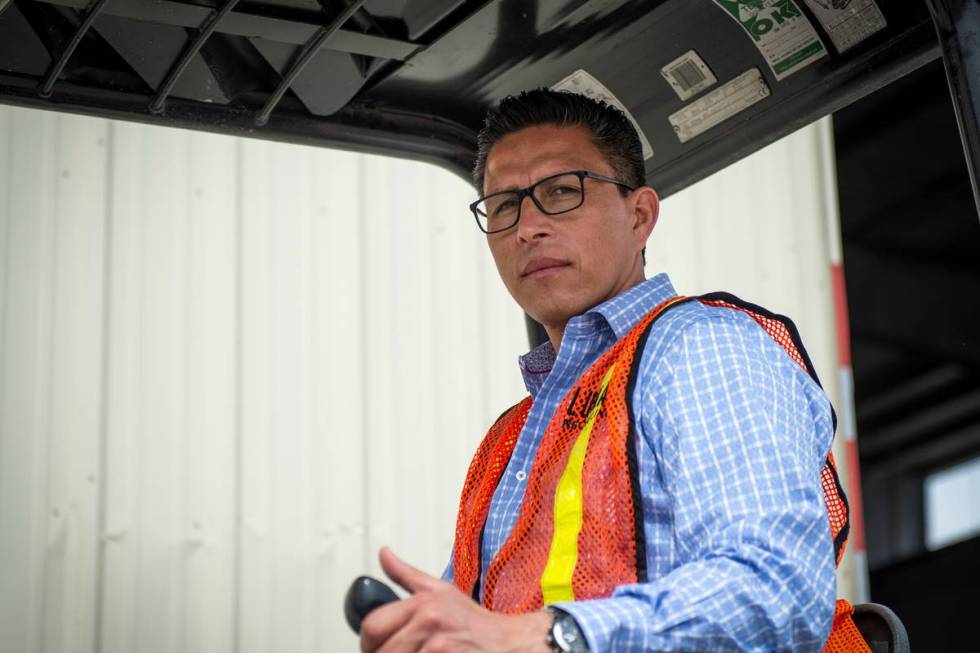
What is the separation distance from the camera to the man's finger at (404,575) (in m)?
1.51

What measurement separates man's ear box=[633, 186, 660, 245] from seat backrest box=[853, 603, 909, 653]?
2.81 ft

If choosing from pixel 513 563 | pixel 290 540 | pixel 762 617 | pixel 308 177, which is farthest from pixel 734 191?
pixel 762 617

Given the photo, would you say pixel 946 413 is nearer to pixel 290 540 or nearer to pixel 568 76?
pixel 290 540

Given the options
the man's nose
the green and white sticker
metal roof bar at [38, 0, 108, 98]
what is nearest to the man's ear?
the man's nose

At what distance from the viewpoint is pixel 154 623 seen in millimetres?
4438

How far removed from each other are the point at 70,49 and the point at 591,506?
1.18 meters

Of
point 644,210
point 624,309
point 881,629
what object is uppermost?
point 644,210

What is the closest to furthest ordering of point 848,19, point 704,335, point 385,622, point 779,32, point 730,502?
point 385,622 < point 730,502 < point 704,335 < point 848,19 < point 779,32

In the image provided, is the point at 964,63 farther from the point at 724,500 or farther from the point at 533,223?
the point at 533,223

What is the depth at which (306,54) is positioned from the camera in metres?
2.29

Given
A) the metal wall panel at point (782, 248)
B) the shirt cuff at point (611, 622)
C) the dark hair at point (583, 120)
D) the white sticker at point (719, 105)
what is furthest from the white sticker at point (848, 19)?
the metal wall panel at point (782, 248)

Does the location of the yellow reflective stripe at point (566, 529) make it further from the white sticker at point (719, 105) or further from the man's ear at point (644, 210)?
the white sticker at point (719, 105)

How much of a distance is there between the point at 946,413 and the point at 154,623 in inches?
253

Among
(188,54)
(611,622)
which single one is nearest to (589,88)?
(188,54)
